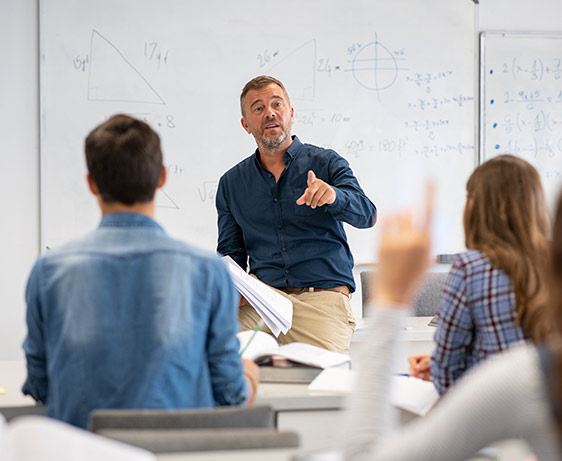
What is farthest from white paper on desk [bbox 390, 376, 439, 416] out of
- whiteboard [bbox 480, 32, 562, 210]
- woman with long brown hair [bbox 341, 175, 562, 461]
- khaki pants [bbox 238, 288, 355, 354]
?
whiteboard [bbox 480, 32, 562, 210]

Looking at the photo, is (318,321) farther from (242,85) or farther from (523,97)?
(523,97)

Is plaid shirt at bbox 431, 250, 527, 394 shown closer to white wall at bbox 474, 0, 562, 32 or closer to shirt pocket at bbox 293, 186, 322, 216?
shirt pocket at bbox 293, 186, 322, 216

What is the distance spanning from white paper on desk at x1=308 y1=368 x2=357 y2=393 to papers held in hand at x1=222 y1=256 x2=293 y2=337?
1.57ft

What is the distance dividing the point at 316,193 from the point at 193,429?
4.78 feet

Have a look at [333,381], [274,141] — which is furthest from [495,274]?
[274,141]

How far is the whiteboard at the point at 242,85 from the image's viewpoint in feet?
13.1

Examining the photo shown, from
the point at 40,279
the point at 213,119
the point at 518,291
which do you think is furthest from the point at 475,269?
the point at 213,119

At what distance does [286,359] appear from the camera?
2.09m

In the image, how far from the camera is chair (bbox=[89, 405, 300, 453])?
3.78ft

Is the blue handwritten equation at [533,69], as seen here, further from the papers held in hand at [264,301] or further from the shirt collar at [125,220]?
the shirt collar at [125,220]

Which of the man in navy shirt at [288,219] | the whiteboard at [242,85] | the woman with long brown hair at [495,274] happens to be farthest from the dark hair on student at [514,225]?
the whiteboard at [242,85]

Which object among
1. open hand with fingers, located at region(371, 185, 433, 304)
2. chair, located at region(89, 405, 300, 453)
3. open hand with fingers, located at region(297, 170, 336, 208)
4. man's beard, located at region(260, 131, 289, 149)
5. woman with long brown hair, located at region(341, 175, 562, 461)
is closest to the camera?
woman with long brown hair, located at region(341, 175, 562, 461)

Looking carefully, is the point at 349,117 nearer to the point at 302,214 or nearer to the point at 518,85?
the point at 518,85

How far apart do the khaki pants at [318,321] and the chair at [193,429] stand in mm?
1456
